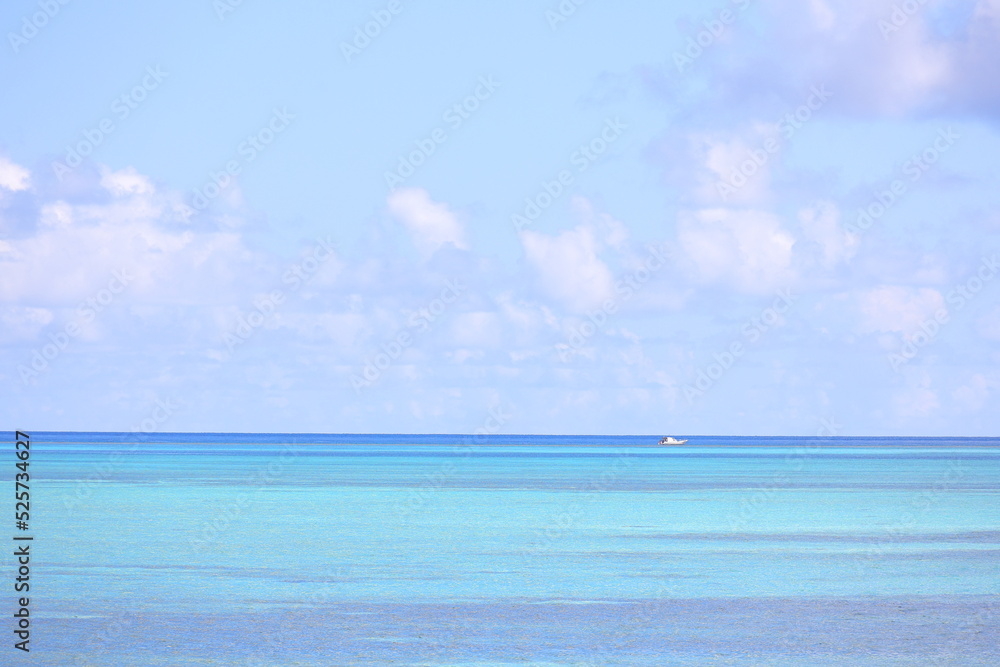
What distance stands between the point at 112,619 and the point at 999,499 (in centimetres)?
4689

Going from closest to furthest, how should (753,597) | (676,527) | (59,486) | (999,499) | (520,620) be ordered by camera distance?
(520,620) < (753,597) < (676,527) < (999,499) < (59,486)

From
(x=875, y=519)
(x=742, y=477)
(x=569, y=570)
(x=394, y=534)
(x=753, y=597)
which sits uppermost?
(x=742, y=477)

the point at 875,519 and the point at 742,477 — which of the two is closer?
the point at 875,519

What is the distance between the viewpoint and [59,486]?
2589 inches

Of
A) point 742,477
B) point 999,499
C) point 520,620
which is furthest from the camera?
point 742,477

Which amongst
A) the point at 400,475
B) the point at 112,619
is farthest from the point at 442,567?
the point at 400,475

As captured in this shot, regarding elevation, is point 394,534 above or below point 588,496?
below

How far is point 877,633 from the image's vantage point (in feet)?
74.6

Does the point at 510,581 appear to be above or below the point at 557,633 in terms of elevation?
above

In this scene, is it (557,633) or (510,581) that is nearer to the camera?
(557,633)

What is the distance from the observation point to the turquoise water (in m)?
21.4

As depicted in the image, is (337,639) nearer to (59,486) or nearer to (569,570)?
(569,570)

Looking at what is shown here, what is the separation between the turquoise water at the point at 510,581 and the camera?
70.1 feet

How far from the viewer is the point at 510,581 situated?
29.1 meters
